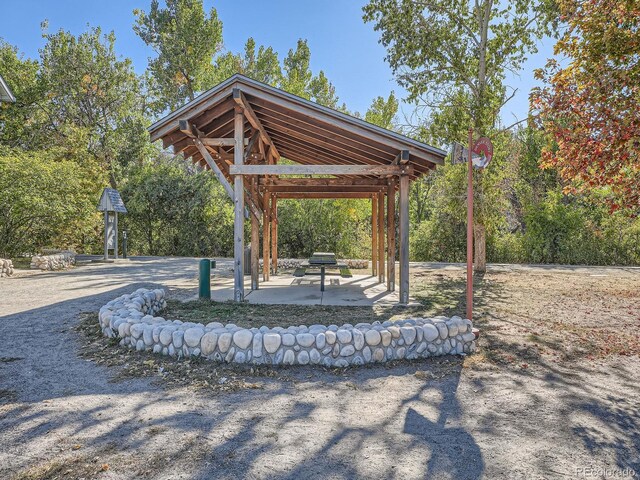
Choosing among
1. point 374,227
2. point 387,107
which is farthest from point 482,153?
point 387,107

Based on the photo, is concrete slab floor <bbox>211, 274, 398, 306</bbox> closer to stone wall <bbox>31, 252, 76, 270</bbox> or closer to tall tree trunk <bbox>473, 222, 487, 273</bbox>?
tall tree trunk <bbox>473, 222, 487, 273</bbox>

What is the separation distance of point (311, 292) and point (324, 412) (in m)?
5.36

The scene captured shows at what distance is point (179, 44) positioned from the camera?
21875 mm

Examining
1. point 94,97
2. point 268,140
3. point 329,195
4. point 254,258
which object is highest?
point 94,97

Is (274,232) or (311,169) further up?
(311,169)

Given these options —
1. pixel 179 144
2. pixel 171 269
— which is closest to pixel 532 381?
pixel 179 144

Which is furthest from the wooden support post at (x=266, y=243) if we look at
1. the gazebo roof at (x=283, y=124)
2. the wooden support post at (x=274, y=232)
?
the gazebo roof at (x=283, y=124)

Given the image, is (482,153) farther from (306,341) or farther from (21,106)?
(21,106)

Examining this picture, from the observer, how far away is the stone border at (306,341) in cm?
432

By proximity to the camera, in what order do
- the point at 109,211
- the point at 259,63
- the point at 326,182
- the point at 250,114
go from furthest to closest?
the point at 259,63 < the point at 109,211 < the point at 326,182 < the point at 250,114

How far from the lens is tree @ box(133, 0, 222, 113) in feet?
71.9

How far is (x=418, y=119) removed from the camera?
13.1 meters

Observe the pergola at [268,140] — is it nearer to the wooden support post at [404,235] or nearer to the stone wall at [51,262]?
the wooden support post at [404,235]

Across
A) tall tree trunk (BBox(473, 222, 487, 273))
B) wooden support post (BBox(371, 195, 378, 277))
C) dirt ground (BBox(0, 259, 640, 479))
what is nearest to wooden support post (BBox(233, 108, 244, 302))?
dirt ground (BBox(0, 259, 640, 479))
